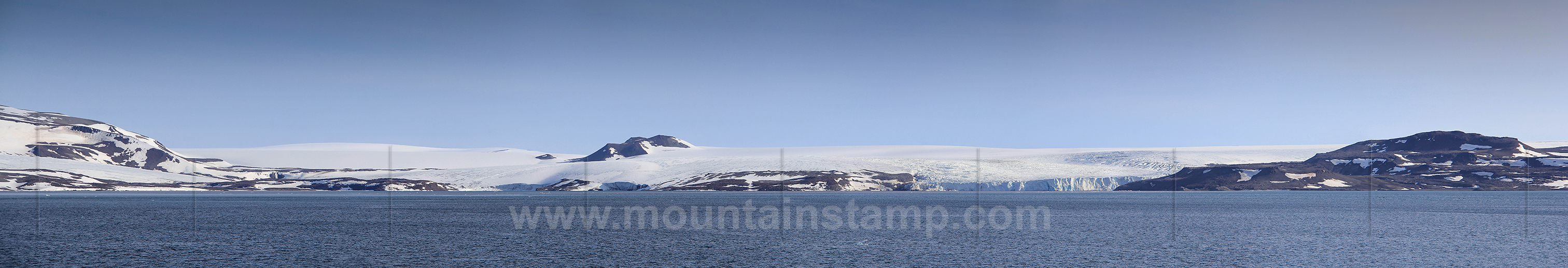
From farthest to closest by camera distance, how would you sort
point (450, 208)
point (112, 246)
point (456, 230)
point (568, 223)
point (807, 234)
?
point (450, 208) → point (568, 223) → point (456, 230) → point (807, 234) → point (112, 246)

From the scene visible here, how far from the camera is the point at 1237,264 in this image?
27531 millimetres

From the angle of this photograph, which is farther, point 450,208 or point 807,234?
point 450,208

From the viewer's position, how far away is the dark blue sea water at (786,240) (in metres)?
28.2

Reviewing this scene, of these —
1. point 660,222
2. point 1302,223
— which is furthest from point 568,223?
point 1302,223

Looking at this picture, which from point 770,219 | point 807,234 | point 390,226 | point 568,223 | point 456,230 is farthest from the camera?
point 770,219

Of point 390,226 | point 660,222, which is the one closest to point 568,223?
point 660,222

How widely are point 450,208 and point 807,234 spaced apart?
153 ft

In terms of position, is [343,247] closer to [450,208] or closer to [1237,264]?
[1237,264]

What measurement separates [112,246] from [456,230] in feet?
44.8

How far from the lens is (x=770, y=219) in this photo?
5516 centimetres

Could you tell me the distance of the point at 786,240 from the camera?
36500mm

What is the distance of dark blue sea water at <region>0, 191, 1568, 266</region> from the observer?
28.2 metres

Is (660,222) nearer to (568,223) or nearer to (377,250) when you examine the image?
(568,223)

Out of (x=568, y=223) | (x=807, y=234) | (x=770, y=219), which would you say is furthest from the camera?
(x=770, y=219)
